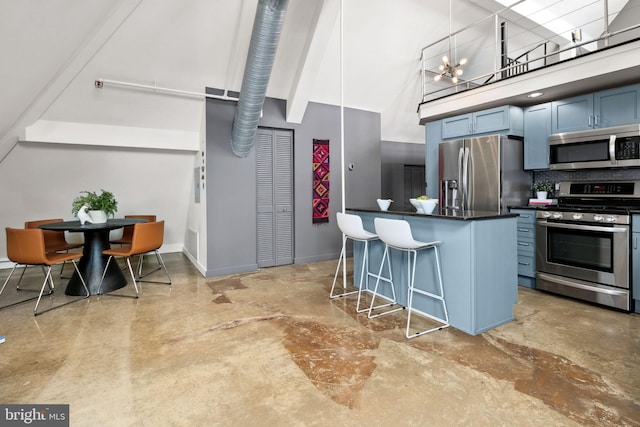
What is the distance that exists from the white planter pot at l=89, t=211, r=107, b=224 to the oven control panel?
17.2ft

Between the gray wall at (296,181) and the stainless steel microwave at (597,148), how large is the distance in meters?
2.85

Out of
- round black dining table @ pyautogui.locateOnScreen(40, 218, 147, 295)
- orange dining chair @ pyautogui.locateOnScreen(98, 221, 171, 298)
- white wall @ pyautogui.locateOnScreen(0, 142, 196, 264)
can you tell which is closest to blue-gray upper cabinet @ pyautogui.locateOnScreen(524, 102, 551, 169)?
orange dining chair @ pyautogui.locateOnScreen(98, 221, 171, 298)

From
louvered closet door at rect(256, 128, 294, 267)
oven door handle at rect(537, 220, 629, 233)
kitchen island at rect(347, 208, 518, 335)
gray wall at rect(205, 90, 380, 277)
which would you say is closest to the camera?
kitchen island at rect(347, 208, 518, 335)

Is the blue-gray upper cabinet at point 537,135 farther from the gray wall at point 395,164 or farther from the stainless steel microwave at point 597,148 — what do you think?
the gray wall at point 395,164

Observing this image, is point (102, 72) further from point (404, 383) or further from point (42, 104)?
point (404, 383)

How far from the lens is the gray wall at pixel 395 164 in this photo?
6.77 metres

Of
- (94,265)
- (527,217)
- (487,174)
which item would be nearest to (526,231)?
(527,217)

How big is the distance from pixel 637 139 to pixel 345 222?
3053 mm

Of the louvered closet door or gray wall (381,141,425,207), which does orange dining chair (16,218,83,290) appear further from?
gray wall (381,141,425,207)

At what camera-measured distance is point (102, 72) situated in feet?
13.1

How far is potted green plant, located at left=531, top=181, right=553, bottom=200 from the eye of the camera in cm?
417

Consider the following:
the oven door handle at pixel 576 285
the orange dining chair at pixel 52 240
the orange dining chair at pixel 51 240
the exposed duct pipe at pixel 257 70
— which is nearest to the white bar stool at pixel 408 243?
the oven door handle at pixel 576 285

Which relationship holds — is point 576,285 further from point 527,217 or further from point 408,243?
point 408,243

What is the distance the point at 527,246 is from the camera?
3.96 m
